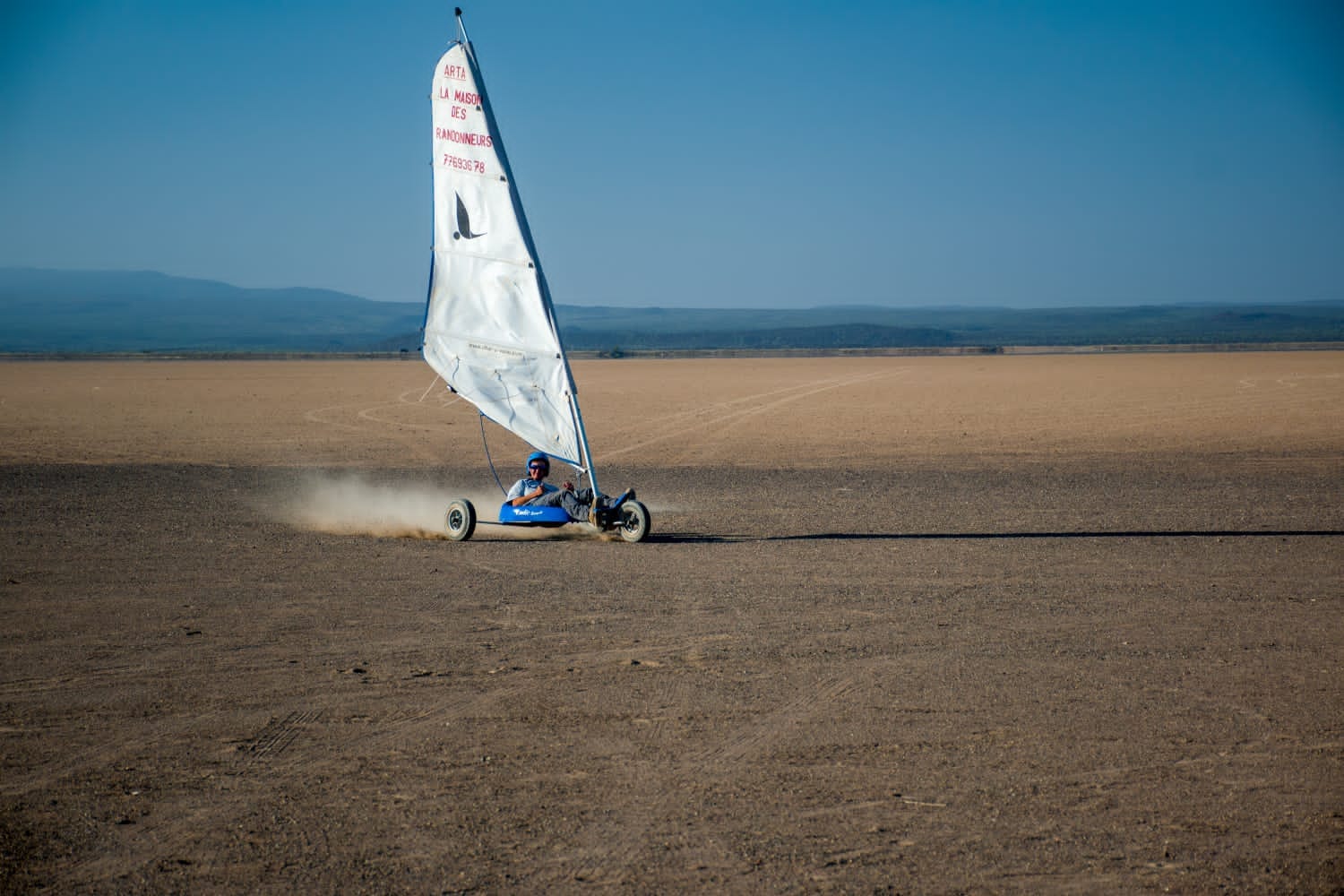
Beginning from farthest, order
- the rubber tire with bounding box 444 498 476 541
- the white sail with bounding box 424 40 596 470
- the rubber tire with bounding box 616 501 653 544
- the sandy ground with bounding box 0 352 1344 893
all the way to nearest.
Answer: the rubber tire with bounding box 444 498 476 541
the white sail with bounding box 424 40 596 470
the rubber tire with bounding box 616 501 653 544
the sandy ground with bounding box 0 352 1344 893

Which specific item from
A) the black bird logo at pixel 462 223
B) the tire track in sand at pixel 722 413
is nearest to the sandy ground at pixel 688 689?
the black bird logo at pixel 462 223

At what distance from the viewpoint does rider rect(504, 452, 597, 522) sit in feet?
46.7

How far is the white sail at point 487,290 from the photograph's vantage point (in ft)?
45.7

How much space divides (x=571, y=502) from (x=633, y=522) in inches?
33.0

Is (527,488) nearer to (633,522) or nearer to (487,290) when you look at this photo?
(633,522)

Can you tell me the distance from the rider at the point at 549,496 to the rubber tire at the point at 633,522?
0.35 m

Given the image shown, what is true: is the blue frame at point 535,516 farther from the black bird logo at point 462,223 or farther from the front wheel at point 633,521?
the black bird logo at point 462,223

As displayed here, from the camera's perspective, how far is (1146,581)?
11.4 metres

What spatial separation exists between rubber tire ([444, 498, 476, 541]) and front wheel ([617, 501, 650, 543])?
1676 mm

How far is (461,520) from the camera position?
47.0 ft

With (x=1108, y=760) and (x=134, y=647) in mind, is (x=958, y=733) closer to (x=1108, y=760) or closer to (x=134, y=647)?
(x=1108, y=760)

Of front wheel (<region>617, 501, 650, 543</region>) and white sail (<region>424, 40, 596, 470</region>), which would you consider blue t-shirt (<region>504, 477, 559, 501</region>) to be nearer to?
white sail (<region>424, 40, 596, 470</region>)

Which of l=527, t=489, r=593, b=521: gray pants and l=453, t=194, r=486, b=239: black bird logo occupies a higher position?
l=453, t=194, r=486, b=239: black bird logo

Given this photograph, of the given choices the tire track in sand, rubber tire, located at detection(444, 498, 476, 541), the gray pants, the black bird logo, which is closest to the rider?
the gray pants
